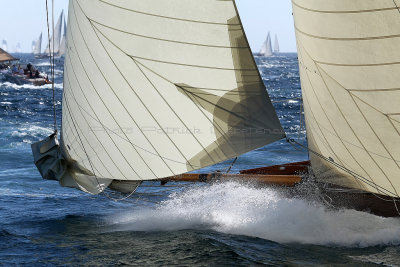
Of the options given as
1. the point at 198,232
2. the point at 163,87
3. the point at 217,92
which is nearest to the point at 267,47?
the point at 198,232

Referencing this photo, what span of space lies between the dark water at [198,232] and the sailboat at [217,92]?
0.71m

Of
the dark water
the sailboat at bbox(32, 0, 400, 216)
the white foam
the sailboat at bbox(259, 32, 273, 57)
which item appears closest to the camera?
the sailboat at bbox(32, 0, 400, 216)

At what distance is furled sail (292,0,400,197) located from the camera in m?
8.48

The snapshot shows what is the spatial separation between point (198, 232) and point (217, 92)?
3.55 meters

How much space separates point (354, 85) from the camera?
9094mm

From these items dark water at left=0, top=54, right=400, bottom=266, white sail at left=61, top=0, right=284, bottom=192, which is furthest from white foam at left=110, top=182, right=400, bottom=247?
white sail at left=61, top=0, right=284, bottom=192

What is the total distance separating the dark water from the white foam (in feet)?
0.06

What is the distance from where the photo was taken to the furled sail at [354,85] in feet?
27.8

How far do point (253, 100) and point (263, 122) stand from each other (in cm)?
40

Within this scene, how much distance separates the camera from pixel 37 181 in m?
18.5

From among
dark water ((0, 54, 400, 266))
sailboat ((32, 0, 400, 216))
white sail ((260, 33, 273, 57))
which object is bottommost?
dark water ((0, 54, 400, 266))

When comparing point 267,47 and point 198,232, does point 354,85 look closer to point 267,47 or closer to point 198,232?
point 198,232

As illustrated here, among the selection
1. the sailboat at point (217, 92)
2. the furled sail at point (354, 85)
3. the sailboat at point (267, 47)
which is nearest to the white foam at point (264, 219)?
the sailboat at point (217, 92)

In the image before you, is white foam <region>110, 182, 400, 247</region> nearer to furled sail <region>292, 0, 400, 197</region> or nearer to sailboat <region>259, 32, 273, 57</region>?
furled sail <region>292, 0, 400, 197</region>
